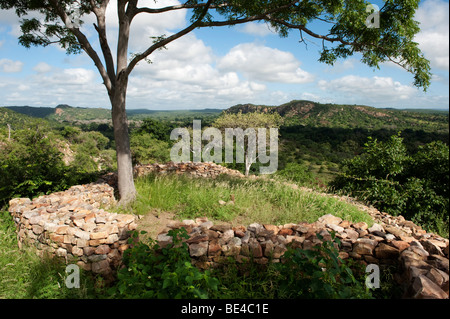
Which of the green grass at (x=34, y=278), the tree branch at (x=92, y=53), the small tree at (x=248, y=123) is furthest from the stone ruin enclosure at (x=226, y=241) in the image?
the small tree at (x=248, y=123)

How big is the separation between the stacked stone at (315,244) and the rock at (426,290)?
0.46 ft

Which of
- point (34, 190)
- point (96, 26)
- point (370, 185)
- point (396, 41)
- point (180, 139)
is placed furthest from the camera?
point (180, 139)

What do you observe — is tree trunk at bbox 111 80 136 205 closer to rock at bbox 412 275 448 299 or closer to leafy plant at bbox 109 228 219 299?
leafy plant at bbox 109 228 219 299

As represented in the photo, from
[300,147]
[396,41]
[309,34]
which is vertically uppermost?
[309,34]

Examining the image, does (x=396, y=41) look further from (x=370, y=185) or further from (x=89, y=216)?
(x=89, y=216)

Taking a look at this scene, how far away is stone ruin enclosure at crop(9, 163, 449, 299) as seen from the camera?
264 centimetres

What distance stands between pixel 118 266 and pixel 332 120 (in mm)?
51834

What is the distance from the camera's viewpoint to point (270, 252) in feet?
9.77

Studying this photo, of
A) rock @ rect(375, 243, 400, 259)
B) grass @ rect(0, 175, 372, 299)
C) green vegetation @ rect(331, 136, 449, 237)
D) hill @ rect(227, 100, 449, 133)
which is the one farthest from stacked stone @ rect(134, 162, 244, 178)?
hill @ rect(227, 100, 449, 133)

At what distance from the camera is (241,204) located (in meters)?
4.93

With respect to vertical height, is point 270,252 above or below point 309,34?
below

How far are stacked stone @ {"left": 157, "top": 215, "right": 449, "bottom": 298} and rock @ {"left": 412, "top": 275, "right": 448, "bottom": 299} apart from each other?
14 cm

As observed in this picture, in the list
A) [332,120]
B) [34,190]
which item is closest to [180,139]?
[34,190]

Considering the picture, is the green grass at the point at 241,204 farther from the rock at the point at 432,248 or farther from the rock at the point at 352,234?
the rock at the point at 432,248
